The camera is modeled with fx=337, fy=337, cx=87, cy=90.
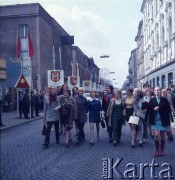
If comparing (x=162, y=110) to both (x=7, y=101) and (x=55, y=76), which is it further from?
(x=7, y=101)

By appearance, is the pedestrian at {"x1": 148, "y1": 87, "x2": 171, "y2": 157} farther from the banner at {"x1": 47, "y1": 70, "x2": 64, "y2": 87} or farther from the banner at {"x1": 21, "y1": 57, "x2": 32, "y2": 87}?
the banner at {"x1": 47, "y1": 70, "x2": 64, "y2": 87}

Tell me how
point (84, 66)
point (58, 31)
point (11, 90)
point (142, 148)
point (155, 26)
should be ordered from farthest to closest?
point (84, 66)
point (58, 31)
point (155, 26)
point (11, 90)
point (142, 148)

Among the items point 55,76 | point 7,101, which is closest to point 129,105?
point 55,76

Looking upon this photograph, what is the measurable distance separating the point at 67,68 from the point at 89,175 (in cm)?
5814

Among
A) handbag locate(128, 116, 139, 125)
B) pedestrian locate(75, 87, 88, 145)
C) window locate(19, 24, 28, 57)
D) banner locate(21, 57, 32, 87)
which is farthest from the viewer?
window locate(19, 24, 28, 57)

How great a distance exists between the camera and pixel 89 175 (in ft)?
22.1

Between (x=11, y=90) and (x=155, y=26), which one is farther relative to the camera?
(x=155, y=26)

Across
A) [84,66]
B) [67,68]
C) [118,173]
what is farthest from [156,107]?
[84,66]

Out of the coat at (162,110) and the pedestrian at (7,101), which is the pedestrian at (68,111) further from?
the pedestrian at (7,101)

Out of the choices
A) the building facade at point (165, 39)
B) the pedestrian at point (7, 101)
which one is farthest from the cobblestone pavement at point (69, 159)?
the pedestrian at point (7, 101)

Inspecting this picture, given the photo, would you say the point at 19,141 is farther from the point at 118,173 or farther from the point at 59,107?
the point at 118,173

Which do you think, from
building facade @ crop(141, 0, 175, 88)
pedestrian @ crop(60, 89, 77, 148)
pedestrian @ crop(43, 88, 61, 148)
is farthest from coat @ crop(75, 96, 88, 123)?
building facade @ crop(141, 0, 175, 88)

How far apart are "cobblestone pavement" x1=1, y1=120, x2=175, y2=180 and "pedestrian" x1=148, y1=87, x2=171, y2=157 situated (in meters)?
0.36

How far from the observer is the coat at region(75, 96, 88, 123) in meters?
11.1
